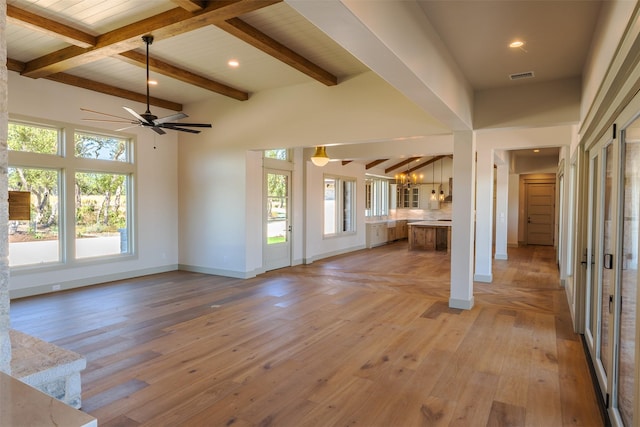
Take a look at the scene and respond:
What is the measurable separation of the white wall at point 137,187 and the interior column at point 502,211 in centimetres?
774

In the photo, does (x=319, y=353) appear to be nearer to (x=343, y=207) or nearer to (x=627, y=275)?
(x=627, y=275)

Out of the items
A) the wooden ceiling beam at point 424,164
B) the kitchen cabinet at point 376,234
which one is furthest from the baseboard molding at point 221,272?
the wooden ceiling beam at point 424,164

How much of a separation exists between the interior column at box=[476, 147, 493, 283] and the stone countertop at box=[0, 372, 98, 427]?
7.13m

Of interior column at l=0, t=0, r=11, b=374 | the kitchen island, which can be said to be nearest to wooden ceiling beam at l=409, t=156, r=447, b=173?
the kitchen island

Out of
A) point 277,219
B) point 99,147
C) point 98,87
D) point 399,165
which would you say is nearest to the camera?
point 98,87

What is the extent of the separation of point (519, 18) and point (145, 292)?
6.08 m

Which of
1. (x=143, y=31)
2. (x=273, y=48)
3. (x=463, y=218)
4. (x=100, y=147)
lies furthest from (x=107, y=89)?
(x=463, y=218)

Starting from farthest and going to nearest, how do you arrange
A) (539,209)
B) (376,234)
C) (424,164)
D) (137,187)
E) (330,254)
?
1. (424,164)
2. (376,234)
3. (539,209)
4. (330,254)
5. (137,187)

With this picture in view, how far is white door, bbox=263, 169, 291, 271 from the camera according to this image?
26.2ft

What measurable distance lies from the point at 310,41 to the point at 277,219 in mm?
4335

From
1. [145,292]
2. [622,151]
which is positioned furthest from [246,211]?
[622,151]

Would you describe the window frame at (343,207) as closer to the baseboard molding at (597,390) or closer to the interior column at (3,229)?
the baseboard molding at (597,390)

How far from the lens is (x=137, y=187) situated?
7.23 meters

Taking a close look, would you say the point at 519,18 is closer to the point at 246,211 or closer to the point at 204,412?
the point at 204,412
